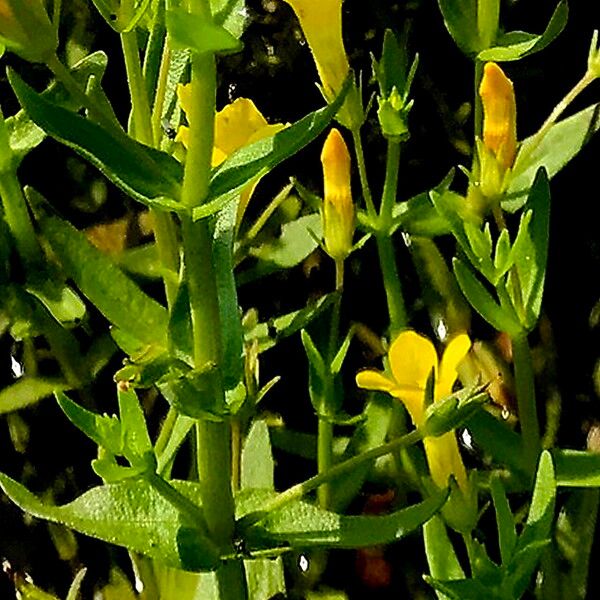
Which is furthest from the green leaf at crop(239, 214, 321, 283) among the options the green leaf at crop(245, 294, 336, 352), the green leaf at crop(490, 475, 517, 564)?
the green leaf at crop(490, 475, 517, 564)

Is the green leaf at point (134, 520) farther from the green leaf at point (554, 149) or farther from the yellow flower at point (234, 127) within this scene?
the green leaf at point (554, 149)

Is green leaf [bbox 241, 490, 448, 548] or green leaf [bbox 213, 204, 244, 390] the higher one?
green leaf [bbox 213, 204, 244, 390]

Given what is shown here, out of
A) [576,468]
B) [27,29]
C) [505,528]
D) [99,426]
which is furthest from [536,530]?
[27,29]

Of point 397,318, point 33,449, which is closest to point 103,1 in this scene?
point 397,318

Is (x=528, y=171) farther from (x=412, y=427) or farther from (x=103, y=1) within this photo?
(x=103, y=1)

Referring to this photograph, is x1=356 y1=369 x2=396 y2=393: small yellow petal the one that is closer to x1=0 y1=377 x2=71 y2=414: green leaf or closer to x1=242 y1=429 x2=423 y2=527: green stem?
x1=242 y1=429 x2=423 y2=527: green stem

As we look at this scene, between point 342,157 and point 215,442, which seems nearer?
point 215,442

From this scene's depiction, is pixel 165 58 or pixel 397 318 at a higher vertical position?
pixel 165 58
